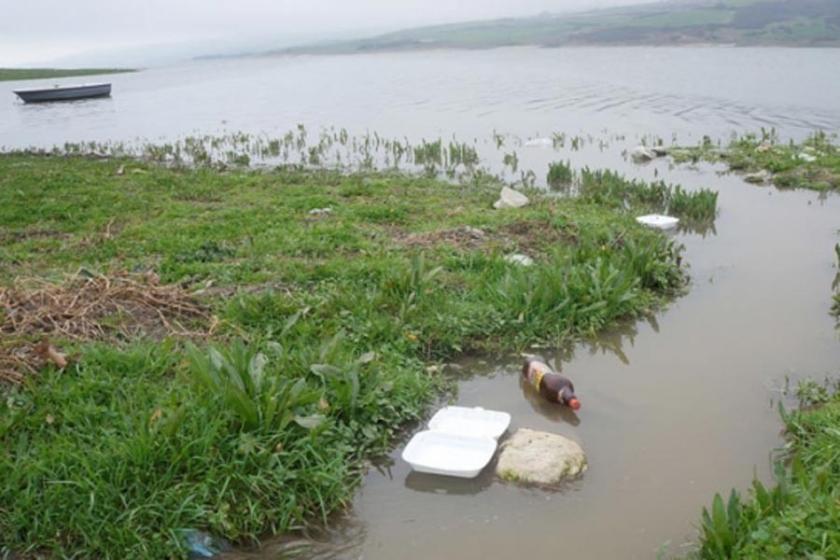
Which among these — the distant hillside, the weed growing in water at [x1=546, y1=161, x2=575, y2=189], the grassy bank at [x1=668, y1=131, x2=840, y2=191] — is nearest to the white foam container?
the weed growing in water at [x1=546, y1=161, x2=575, y2=189]

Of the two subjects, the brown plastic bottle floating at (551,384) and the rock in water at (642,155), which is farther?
the rock in water at (642,155)

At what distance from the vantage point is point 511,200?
10.7 m

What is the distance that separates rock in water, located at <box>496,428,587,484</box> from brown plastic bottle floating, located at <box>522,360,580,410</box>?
598mm

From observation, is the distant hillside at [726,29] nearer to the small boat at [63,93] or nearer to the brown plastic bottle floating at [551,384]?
the small boat at [63,93]

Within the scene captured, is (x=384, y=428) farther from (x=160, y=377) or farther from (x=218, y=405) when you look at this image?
→ (x=160, y=377)

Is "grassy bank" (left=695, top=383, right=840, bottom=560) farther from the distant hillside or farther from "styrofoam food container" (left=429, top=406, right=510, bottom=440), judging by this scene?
the distant hillside

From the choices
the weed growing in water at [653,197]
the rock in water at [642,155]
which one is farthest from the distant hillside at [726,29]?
the weed growing in water at [653,197]

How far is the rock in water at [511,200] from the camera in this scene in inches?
417

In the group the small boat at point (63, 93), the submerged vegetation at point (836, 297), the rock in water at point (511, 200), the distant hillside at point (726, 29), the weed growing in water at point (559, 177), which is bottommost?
the submerged vegetation at point (836, 297)

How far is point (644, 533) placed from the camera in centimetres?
388

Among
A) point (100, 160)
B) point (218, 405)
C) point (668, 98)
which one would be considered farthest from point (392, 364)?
point (668, 98)

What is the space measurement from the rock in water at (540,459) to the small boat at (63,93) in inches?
1410

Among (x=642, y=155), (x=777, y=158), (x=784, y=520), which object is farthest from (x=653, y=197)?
(x=784, y=520)

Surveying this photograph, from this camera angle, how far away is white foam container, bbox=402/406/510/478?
4.43 m
